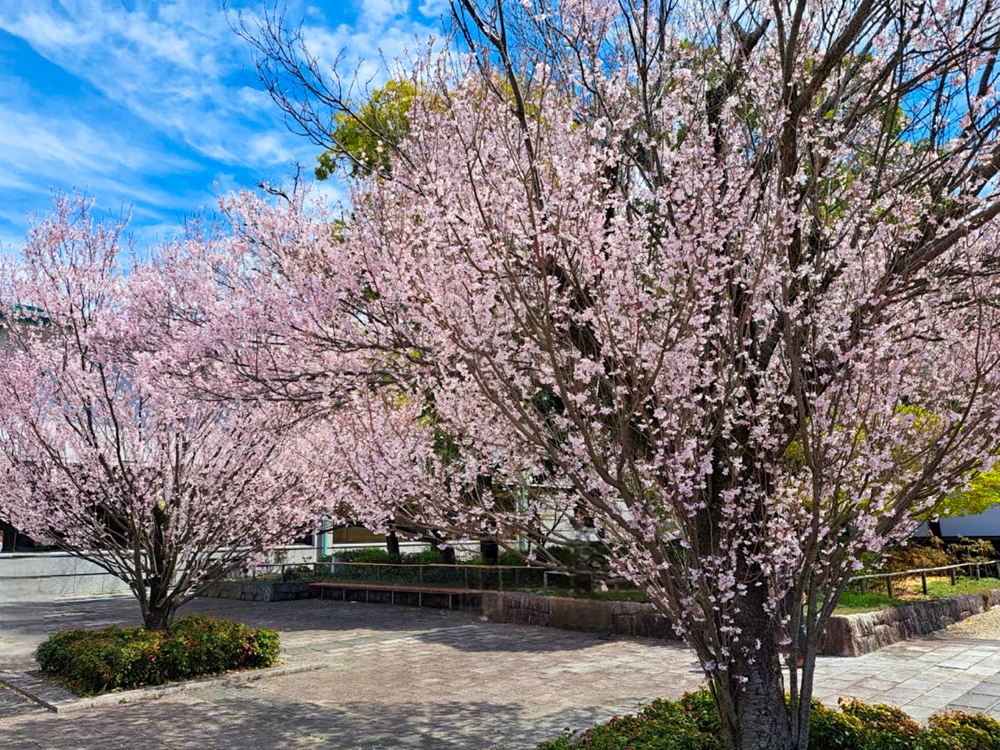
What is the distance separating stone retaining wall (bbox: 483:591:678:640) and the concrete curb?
4.96 metres

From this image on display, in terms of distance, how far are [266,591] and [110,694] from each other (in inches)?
449

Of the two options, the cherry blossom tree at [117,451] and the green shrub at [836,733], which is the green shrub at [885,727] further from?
the cherry blossom tree at [117,451]

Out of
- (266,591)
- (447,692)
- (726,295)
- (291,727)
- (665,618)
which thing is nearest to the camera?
(726,295)

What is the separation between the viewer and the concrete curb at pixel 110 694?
27.8 feet

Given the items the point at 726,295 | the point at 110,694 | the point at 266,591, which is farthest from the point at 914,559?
the point at 266,591

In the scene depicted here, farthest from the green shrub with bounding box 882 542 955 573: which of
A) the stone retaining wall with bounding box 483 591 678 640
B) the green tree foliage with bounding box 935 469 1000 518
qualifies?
the stone retaining wall with bounding box 483 591 678 640

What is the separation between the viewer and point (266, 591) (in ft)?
64.8

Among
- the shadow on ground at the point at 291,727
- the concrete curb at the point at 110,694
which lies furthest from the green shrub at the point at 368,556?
the shadow on ground at the point at 291,727

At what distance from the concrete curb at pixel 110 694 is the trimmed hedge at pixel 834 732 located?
5557mm

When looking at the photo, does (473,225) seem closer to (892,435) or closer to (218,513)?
(892,435)

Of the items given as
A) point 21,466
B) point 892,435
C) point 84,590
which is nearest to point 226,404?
point 21,466

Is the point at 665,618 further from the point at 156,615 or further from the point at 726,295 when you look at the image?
the point at 726,295

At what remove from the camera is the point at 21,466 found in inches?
421

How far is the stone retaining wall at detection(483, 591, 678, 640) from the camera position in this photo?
12359mm
